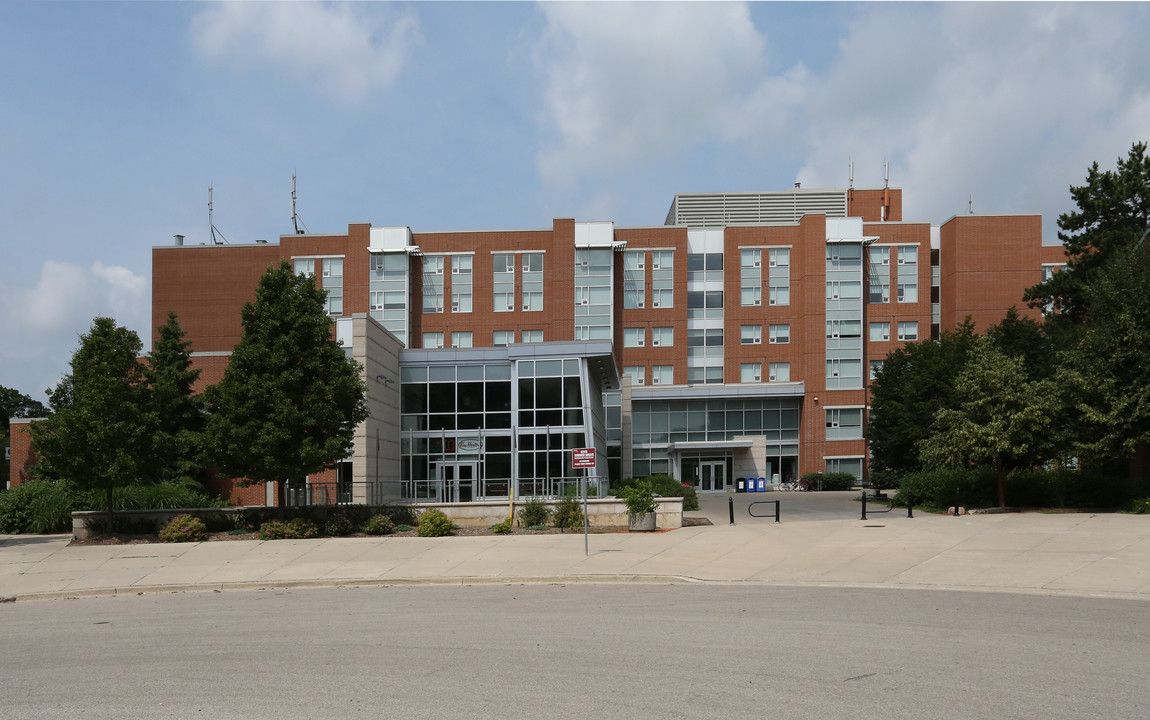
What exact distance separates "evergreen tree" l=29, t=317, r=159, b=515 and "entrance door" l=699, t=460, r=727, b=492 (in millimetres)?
49900

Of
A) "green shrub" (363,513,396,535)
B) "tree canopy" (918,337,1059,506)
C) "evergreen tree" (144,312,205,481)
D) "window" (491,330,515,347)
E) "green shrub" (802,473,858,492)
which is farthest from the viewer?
"window" (491,330,515,347)

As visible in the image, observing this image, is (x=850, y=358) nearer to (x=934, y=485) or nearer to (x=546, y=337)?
(x=546, y=337)

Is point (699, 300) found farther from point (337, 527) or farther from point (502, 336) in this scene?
point (337, 527)

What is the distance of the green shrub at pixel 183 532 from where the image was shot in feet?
81.9

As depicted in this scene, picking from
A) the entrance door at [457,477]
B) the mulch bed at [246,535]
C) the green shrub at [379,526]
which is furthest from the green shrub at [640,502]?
the entrance door at [457,477]

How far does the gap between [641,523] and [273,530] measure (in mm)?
10298

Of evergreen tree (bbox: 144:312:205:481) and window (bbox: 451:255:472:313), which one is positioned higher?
window (bbox: 451:255:472:313)

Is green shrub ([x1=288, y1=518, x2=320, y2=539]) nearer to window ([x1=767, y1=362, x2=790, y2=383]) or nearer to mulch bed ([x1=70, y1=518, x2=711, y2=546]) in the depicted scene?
mulch bed ([x1=70, y1=518, x2=711, y2=546])

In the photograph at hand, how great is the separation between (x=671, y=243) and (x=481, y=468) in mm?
38190

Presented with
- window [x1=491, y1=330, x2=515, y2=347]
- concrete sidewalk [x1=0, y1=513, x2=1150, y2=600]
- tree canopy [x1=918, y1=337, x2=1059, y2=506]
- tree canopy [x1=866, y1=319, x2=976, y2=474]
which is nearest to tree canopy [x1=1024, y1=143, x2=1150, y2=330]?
tree canopy [x1=866, y1=319, x2=976, y2=474]

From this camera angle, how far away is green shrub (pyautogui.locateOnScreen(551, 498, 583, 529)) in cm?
2614

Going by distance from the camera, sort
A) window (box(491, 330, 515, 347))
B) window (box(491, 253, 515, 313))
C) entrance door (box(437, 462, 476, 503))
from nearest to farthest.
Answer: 1. entrance door (box(437, 462, 476, 503))
2. window (box(491, 330, 515, 347))
3. window (box(491, 253, 515, 313))

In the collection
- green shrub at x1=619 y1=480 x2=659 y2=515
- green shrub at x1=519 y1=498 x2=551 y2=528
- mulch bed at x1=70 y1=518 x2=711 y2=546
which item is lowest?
mulch bed at x1=70 y1=518 x2=711 y2=546

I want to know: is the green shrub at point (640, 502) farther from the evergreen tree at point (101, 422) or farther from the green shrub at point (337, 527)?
the evergreen tree at point (101, 422)
